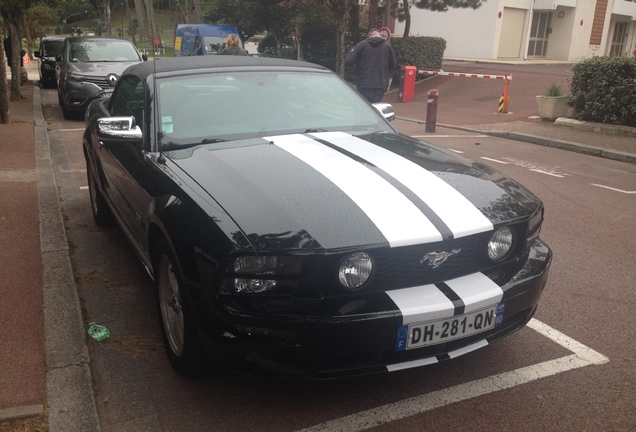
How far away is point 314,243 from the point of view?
9.03 ft

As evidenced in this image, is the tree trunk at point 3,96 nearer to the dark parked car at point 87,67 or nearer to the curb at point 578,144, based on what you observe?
the dark parked car at point 87,67

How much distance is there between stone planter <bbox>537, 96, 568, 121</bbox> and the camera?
14750 mm

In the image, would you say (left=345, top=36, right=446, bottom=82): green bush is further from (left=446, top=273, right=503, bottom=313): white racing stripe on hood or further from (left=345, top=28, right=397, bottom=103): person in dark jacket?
(left=446, top=273, right=503, bottom=313): white racing stripe on hood

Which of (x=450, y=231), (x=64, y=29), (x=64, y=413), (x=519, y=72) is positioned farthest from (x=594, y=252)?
(x=64, y=29)

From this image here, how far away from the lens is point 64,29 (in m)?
81.1

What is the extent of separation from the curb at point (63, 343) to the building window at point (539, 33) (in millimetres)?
36235

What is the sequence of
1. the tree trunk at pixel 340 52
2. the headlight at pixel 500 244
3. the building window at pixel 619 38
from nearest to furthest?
1. the headlight at pixel 500 244
2. the tree trunk at pixel 340 52
3. the building window at pixel 619 38

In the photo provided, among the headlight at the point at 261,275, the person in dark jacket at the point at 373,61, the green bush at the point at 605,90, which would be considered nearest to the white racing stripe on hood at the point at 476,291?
the headlight at the point at 261,275

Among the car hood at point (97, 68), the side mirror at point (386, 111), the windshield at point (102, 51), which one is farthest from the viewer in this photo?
the windshield at point (102, 51)

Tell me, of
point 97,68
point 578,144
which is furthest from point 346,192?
point 97,68

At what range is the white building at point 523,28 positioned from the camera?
112 feet

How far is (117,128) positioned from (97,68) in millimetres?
10927

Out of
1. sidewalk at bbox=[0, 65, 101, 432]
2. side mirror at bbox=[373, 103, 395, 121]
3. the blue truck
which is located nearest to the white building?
the blue truck

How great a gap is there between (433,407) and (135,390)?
1524 millimetres
